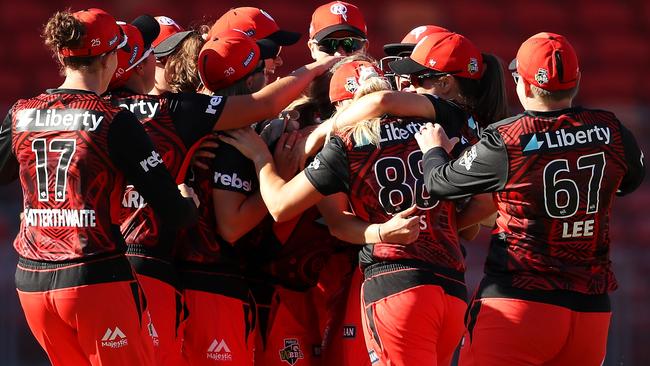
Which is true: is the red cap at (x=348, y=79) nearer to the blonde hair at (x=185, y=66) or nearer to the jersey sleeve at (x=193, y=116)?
the jersey sleeve at (x=193, y=116)

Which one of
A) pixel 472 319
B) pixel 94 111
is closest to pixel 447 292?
pixel 472 319

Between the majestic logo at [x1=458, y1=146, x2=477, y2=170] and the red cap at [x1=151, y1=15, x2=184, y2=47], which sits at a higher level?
the red cap at [x1=151, y1=15, x2=184, y2=47]

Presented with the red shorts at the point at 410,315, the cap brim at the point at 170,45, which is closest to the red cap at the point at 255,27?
the cap brim at the point at 170,45

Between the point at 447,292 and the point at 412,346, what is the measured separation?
277 mm

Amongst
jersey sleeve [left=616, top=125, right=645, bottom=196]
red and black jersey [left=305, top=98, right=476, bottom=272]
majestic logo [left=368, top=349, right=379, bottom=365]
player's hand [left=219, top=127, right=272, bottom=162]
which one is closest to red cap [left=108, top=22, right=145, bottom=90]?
player's hand [left=219, top=127, right=272, bottom=162]

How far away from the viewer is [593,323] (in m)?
4.54

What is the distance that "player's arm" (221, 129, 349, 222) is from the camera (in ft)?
15.1

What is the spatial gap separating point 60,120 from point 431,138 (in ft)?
4.57

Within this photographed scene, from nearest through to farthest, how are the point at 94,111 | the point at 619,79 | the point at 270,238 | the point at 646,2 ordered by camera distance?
the point at 94,111
the point at 270,238
the point at 619,79
the point at 646,2

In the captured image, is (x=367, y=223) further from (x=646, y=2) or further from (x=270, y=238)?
(x=646, y=2)

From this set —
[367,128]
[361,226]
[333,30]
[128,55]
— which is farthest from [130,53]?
[333,30]

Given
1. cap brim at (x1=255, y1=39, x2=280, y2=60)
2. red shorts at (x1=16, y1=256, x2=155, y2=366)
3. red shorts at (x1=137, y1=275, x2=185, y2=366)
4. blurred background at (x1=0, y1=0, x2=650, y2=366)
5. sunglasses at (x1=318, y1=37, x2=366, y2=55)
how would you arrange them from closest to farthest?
red shorts at (x1=16, y1=256, x2=155, y2=366)
red shorts at (x1=137, y1=275, x2=185, y2=366)
cap brim at (x1=255, y1=39, x2=280, y2=60)
sunglasses at (x1=318, y1=37, x2=366, y2=55)
blurred background at (x1=0, y1=0, x2=650, y2=366)

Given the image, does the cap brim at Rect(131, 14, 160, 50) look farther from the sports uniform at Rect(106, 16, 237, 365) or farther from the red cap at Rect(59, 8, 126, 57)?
the red cap at Rect(59, 8, 126, 57)

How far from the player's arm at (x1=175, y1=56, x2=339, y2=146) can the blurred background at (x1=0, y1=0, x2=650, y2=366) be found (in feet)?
15.5
